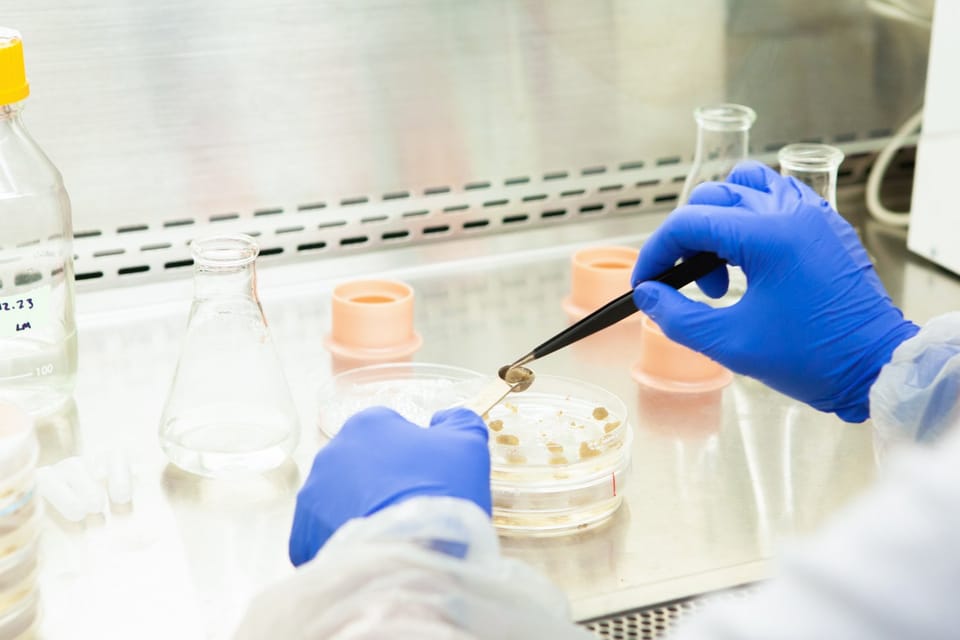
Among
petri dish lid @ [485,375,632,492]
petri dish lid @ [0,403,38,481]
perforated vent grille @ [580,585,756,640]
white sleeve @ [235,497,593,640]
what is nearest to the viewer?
white sleeve @ [235,497,593,640]

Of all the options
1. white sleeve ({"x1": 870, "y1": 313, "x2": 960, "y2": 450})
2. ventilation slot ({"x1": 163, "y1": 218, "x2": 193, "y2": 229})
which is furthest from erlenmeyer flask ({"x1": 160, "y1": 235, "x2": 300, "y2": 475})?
white sleeve ({"x1": 870, "y1": 313, "x2": 960, "y2": 450})

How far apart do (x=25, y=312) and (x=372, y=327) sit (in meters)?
0.44

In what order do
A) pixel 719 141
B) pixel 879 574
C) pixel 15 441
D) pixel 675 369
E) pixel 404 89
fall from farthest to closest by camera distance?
pixel 404 89 → pixel 719 141 → pixel 675 369 → pixel 15 441 → pixel 879 574

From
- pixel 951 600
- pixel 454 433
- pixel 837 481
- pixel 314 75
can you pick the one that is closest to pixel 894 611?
pixel 951 600

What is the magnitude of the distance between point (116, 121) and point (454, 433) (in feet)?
Result: 2.76

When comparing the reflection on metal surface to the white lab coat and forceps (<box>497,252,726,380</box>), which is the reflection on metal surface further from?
the white lab coat

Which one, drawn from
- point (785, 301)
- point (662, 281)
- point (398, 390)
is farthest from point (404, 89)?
point (785, 301)

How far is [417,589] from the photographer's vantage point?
84 centimetres

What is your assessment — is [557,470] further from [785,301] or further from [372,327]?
[372,327]

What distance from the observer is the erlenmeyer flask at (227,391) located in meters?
1.32

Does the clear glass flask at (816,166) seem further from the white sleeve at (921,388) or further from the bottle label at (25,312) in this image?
the bottle label at (25,312)

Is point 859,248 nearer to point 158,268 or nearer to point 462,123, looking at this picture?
point 462,123

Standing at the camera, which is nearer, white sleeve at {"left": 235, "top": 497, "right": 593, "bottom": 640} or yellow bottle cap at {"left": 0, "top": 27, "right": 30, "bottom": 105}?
white sleeve at {"left": 235, "top": 497, "right": 593, "bottom": 640}

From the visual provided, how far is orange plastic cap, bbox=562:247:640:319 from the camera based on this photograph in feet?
5.61
